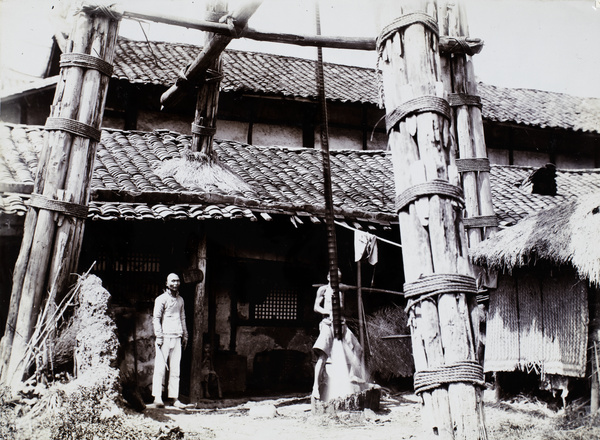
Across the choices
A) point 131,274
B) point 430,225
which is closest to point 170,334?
point 131,274

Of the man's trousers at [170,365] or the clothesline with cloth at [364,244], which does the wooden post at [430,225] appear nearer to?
the clothesline with cloth at [364,244]

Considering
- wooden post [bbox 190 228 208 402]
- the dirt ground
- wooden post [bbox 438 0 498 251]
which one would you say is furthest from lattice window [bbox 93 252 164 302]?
wooden post [bbox 438 0 498 251]

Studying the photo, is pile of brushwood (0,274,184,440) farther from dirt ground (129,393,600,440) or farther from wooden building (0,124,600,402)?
wooden building (0,124,600,402)

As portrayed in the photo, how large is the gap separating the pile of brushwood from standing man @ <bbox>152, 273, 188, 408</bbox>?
2161 millimetres

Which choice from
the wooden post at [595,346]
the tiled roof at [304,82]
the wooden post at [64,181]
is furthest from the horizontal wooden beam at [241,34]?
the tiled roof at [304,82]

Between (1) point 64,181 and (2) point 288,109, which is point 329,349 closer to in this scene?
(1) point 64,181

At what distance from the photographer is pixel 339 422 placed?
22.8 feet

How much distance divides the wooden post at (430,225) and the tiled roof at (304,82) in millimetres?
8719

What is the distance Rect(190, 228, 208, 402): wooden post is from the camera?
8.73 m

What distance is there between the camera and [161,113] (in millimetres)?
12320

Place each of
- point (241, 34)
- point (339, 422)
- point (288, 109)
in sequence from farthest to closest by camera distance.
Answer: point (288, 109)
point (339, 422)
point (241, 34)

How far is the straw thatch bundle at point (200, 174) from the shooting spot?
9.21 metres

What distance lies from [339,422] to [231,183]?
14.2 ft

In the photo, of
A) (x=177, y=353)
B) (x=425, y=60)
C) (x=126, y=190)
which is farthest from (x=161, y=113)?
(x=425, y=60)
